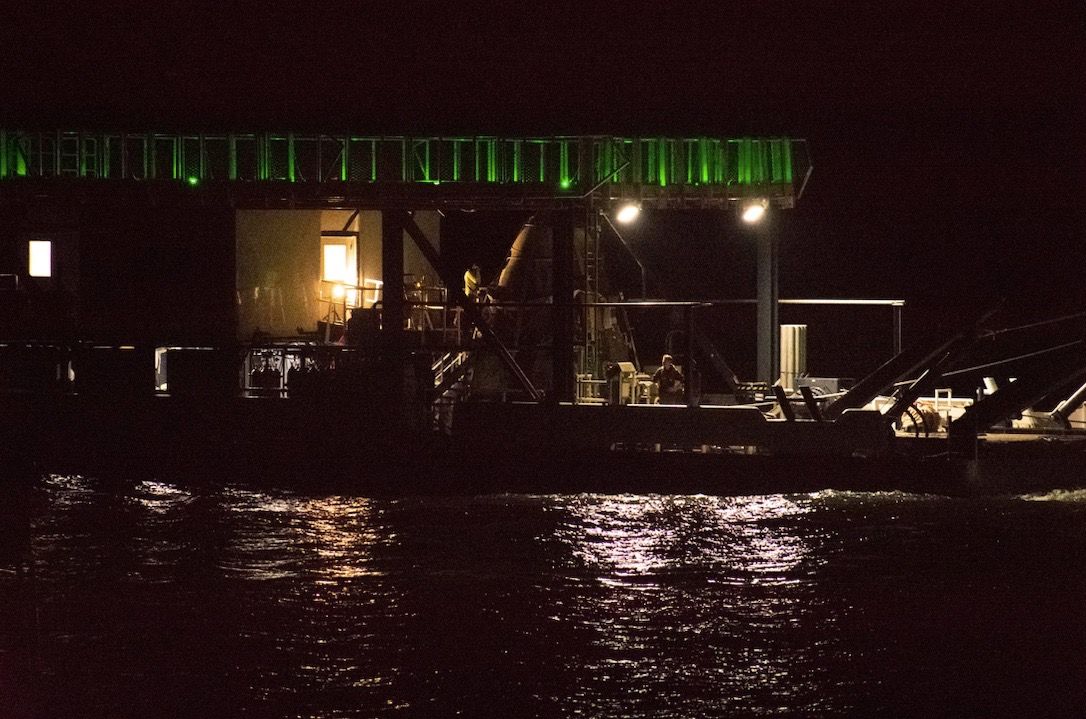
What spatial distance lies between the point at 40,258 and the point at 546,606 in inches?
572

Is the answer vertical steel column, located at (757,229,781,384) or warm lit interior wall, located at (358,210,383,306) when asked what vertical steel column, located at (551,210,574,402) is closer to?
vertical steel column, located at (757,229,781,384)

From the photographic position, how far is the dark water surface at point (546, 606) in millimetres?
11047

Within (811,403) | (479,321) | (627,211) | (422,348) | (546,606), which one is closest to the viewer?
(546,606)

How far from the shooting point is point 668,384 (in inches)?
873

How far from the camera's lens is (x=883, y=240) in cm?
6091

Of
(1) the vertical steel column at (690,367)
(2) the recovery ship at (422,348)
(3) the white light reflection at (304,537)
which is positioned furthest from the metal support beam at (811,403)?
(3) the white light reflection at (304,537)

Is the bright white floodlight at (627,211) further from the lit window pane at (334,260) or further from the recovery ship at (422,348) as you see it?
the lit window pane at (334,260)

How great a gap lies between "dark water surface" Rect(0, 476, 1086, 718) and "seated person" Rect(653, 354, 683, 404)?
2238 mm

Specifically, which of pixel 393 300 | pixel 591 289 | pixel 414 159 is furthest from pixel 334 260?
pixel 591 289

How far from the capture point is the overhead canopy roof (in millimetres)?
22703

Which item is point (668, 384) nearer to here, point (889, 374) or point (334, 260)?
point (889, 374)

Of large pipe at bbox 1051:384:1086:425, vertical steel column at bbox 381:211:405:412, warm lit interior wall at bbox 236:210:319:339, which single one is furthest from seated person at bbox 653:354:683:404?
Result: warm lit interior wall at bbox 236:210:319:339

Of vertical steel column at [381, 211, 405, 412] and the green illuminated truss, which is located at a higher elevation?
the green illuminated truss

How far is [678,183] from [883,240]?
39.5m
